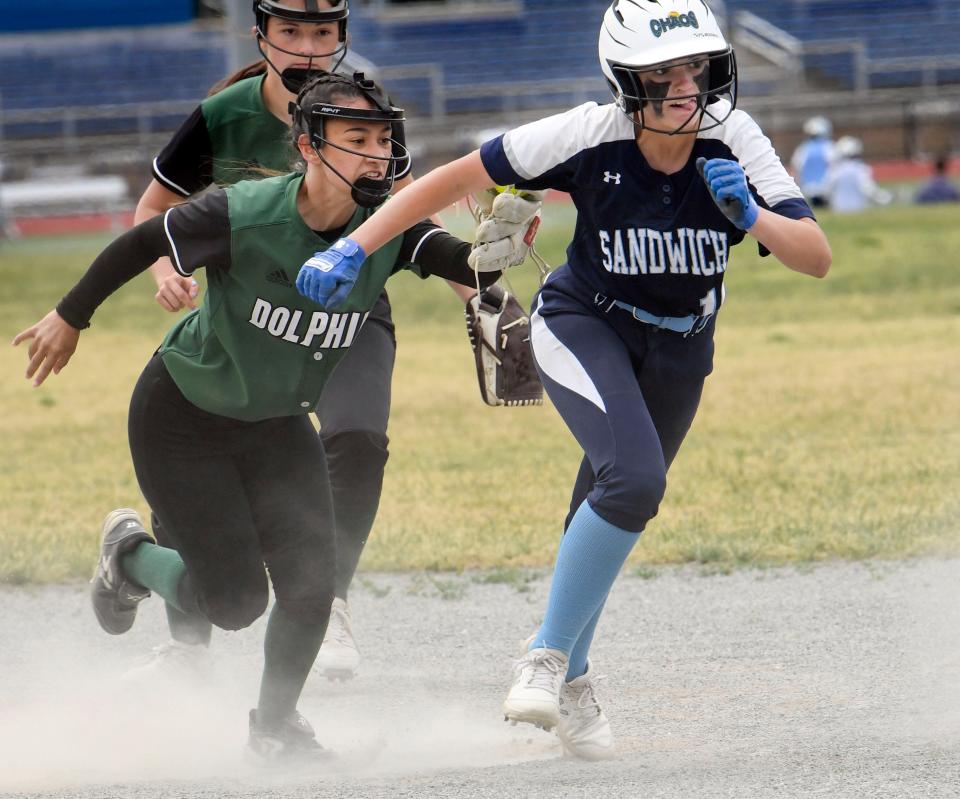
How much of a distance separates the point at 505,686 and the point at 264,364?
1490 mm

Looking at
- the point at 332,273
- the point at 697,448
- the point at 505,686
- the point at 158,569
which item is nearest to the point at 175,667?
the point at 158,569

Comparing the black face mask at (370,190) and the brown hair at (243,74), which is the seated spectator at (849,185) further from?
the black face mask at (370,190)

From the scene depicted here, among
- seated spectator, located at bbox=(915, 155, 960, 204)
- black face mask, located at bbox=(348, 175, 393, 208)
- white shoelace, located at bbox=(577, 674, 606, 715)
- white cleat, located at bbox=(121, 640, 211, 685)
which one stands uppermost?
black face mask, located at bbox=(348, 175, 393, 208)

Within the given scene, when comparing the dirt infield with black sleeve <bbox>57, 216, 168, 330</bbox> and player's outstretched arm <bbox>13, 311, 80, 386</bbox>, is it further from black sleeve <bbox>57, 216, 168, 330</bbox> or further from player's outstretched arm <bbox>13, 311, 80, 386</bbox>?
black sleeve <bbox>57, 216, 168, 330</bbox>

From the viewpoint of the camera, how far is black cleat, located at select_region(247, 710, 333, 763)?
421cm

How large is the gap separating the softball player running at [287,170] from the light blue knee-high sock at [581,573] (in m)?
1.16

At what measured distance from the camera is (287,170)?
4.88 metres

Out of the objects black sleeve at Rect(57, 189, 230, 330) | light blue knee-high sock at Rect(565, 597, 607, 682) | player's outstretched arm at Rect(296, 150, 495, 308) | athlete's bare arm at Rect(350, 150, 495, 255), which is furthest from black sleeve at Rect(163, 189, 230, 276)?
light blue knee-high sock at Rect(565, 597, 607, 682)

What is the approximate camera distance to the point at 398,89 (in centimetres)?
3102

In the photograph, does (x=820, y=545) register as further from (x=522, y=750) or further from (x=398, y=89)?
(x=398, y=89)

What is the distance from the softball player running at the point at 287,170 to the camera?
4879 mm

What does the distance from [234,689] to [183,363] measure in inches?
54.5

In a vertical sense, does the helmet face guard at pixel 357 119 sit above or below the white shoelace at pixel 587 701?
above

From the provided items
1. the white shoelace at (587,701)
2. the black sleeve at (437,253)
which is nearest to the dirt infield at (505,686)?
the white shoelace at (587,701)
